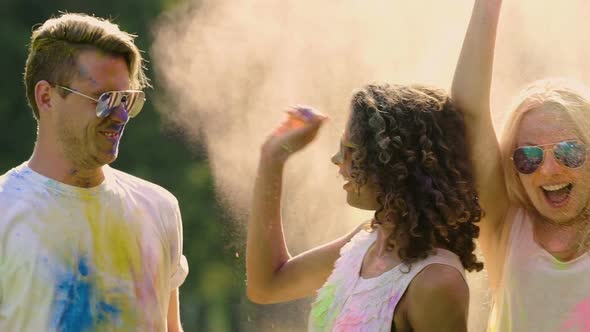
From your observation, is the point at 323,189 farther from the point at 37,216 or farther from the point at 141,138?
the point at 141,138

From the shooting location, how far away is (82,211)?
117 inches

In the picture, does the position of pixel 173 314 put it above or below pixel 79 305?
below

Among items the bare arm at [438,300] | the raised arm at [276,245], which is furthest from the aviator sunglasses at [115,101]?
the bare arm at [438,300]

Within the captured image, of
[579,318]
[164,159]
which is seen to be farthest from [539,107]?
[164,159]

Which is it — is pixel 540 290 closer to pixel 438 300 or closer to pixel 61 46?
pixel 438 300

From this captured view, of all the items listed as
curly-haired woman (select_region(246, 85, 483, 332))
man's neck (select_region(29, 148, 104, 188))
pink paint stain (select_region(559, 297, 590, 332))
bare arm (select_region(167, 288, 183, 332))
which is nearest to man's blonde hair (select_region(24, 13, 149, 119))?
man's neck (select_region(29, 148, 104, 188))

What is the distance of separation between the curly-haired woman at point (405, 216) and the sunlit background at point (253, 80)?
884 millimetres

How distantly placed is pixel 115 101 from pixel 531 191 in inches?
49.3

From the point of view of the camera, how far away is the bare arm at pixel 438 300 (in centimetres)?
250

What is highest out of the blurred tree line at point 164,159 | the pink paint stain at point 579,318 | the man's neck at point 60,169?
the man's neck at point 60,169

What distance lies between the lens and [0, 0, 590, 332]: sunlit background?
4.93 meters

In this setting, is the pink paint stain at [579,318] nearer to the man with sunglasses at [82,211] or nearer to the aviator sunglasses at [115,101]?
the man with sunglasses at [82,211]

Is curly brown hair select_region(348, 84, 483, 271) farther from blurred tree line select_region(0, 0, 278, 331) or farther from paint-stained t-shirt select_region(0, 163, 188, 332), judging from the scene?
blurred tree line select_region(0, 0, 278, 331)

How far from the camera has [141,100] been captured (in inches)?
125
